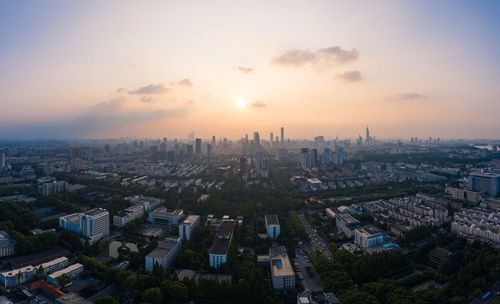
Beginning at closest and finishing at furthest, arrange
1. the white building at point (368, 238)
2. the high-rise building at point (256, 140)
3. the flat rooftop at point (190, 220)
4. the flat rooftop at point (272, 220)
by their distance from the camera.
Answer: the white building at point (368, 238) → the flat rooftop at point (190, 220) → the flat rooftop at point (272, 220) → the high-rise building at point (256, 140)

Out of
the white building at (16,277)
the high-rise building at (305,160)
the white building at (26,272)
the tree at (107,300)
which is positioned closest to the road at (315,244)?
the tree at (107,300)

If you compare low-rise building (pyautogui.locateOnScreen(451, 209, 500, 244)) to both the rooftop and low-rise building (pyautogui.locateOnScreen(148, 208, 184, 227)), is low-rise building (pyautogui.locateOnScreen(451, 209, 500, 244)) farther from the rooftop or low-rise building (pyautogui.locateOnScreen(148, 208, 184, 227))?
low-rise building (pyautogui.locateOnScreen(148, 208, 184, 227))

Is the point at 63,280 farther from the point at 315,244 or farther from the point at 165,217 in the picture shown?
the point at 315,244

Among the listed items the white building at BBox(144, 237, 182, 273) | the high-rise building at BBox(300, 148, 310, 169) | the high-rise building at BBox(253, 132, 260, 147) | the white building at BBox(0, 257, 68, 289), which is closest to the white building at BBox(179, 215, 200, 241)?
the white building at BBox(144, 237, 182, 273)

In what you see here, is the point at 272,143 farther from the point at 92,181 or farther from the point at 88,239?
the point at 88,239

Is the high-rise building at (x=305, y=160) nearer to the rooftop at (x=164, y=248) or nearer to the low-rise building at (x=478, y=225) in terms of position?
the low-rise building at (x=478, y=225)

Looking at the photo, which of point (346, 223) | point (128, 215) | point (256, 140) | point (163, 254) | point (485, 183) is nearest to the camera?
point (163, 254)

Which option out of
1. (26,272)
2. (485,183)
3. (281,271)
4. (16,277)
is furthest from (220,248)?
(485,183)
